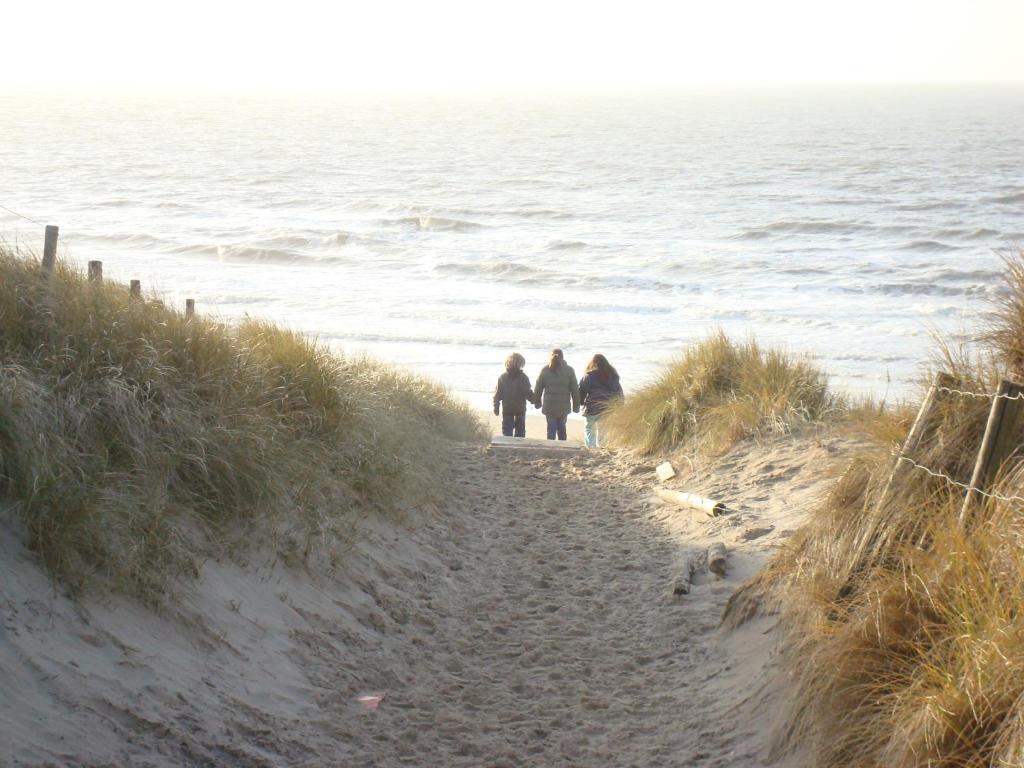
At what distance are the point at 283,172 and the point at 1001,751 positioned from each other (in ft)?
218

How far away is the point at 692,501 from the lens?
888 cm

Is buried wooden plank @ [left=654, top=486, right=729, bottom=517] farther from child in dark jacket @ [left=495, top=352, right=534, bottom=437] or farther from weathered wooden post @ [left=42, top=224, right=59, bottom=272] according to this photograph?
weathered wooden post @ [left=42, top=224, right=59, bottom=272]

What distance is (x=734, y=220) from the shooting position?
46.2 metres

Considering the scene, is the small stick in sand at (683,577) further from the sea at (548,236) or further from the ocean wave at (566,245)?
the ocean wave at (566,245)

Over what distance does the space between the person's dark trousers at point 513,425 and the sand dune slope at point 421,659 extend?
631 cm

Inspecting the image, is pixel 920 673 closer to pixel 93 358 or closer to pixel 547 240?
pixel 93 358

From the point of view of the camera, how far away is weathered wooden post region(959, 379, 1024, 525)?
4.38 meters

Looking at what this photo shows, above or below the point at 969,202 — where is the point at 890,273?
below

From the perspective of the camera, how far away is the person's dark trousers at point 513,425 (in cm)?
1488

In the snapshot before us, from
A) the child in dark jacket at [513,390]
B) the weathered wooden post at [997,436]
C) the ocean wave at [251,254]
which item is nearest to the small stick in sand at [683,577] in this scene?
the weathered wooden post at [997,436]

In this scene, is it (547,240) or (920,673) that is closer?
(920,673)

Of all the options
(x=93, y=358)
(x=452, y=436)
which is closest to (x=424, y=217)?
(x=452, y=436)

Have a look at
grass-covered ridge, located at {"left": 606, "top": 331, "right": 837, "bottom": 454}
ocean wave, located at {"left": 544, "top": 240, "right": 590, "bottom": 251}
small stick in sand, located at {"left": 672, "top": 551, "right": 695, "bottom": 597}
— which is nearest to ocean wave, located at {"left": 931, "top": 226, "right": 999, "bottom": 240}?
ocean wave, located at {"left": 544, "top": 240, "right": 590, "bottom": 251}

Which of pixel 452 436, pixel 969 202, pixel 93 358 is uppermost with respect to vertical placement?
pixel 969 202
